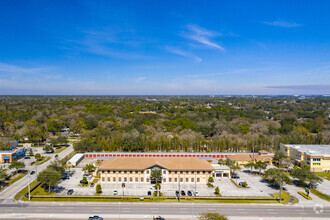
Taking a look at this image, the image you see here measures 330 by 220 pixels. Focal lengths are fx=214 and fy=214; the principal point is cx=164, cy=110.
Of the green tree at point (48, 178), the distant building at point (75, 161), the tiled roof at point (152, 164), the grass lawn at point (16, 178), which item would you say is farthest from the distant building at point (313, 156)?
the grass lawn at point (16, 178)

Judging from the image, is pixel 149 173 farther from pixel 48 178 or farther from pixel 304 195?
pixel 304 195

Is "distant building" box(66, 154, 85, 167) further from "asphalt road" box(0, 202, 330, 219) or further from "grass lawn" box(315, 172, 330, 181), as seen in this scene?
"grass lawn" box(315, 172, 330, 181)

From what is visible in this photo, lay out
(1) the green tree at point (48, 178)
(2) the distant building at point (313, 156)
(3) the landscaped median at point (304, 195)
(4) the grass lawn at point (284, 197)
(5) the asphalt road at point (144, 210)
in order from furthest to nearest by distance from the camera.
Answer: (2) the distant building at point (313, 156) < (3) the landscaped median at point (304, 195) < (1) the green tree at point (48, 178) < (4) the grass lawn at point (284, 197) < (5) the asphalt road at point (144, 210)

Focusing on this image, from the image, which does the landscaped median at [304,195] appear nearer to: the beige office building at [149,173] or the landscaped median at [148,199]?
the landscaped median at [148,199]

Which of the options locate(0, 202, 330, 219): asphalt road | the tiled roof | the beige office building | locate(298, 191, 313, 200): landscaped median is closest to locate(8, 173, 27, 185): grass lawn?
locate(0, 202, 330, 219): asphalt road

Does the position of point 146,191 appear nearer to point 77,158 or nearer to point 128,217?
point 128,217

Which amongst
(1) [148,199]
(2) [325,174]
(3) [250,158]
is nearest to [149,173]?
(1) [148,199]
